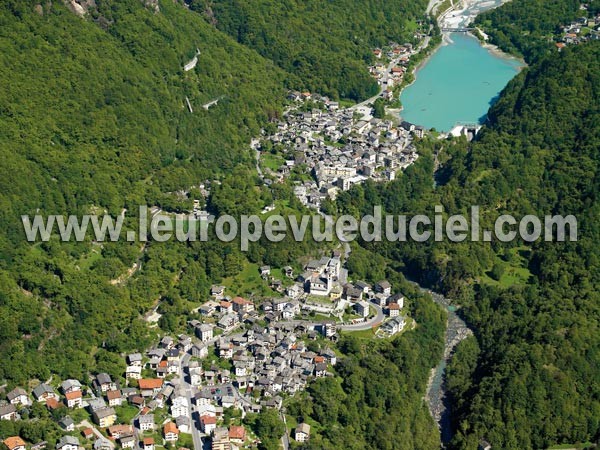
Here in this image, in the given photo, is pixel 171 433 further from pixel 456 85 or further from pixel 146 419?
pixel 456 85

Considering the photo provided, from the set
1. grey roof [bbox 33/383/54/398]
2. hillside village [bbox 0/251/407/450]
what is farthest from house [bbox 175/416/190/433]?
grey roof [bbox 33/383/54/398]

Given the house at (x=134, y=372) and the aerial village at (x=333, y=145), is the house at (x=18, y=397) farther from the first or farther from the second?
the aerial village at (x=333, y=145)

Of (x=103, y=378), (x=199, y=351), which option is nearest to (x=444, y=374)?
(x=199, y=351)

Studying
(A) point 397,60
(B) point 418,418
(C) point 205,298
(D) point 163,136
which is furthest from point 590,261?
(A) point 397,60

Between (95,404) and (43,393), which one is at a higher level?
(43,393)

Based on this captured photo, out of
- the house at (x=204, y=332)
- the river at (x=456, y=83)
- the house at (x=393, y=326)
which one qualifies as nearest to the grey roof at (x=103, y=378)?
the house at (x=204, y=332)
